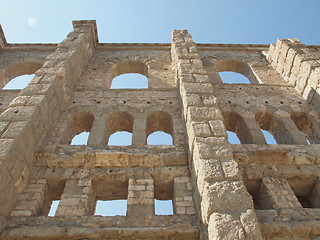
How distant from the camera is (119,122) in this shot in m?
7.61

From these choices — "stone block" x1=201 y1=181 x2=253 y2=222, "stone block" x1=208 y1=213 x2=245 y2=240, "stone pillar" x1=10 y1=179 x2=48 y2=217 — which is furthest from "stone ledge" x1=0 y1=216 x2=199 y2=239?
"stone block" x1=208 y1=213 x2=245 y2=240

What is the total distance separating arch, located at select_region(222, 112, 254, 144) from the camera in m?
7.00

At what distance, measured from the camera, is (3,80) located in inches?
381

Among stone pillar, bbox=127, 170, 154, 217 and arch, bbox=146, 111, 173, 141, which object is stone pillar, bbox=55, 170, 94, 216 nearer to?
stone pillar, bbox=127, 170, 154, 217

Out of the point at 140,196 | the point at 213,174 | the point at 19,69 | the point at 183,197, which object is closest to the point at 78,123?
the point at 140,196

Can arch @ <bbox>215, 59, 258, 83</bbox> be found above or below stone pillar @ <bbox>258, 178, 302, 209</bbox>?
above

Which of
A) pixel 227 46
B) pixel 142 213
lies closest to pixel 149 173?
pixel 142 213

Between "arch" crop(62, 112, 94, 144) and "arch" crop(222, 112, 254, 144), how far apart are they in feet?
12.6

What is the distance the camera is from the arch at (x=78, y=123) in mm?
7141

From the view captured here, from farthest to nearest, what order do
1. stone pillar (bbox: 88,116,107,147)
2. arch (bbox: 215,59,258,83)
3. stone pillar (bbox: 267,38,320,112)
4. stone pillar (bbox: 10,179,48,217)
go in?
arch (bbox: 215,59,258,83) < stone pillar (bbox: 267,38,320,112) < stone pillar (bbox: 88,116,107,147) < stone pillar (bbox: 10,179,48,217)

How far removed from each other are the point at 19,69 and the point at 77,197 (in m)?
7.65

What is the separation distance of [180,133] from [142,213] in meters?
2.40

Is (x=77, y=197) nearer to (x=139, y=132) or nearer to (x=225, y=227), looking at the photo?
(x=139, y=132)

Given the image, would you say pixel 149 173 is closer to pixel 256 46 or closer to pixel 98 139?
pixel 98 139
